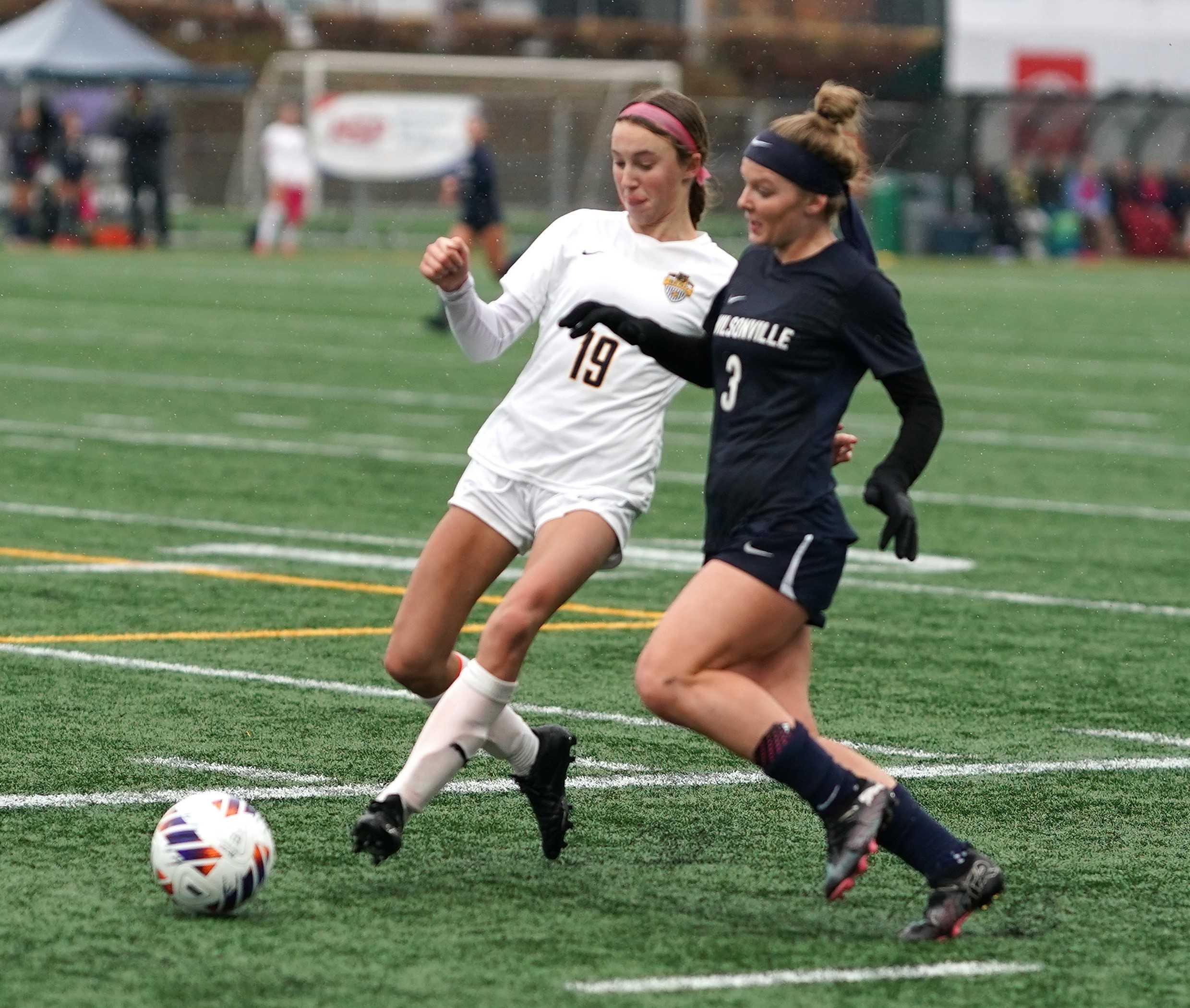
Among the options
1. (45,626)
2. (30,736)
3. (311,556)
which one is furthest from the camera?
(311,556)

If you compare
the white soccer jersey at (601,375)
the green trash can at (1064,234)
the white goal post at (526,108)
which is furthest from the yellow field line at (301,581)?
the green trash can at (1064,234)

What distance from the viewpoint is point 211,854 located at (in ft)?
18.7

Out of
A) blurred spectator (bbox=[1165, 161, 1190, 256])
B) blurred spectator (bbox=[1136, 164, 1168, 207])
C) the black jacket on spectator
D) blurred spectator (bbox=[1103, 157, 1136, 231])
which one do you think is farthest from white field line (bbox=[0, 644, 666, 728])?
blurred spectator (bbox=[1165, 161, 1190, 256])

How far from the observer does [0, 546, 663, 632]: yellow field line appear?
1072 cm

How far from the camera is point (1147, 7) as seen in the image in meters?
57.8

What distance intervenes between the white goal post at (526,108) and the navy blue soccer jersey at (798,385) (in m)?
40.8

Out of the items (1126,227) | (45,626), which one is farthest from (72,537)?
(1126,227)

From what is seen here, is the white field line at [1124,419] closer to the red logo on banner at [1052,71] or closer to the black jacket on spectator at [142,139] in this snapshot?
the black jacket on spectator at [142,139]

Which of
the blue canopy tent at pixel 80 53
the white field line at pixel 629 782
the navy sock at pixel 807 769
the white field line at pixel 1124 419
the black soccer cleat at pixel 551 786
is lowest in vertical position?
the blue canopy tent at pixel 80 53

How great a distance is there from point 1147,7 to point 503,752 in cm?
5402

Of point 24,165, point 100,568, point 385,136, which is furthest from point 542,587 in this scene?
point 385,136

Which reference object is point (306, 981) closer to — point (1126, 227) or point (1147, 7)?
point (1126, 227)

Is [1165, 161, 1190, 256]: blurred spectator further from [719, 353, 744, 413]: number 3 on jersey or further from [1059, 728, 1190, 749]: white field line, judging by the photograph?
[719, 353, 744, 413]: number 3 on jersey

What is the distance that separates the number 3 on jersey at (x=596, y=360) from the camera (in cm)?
646
